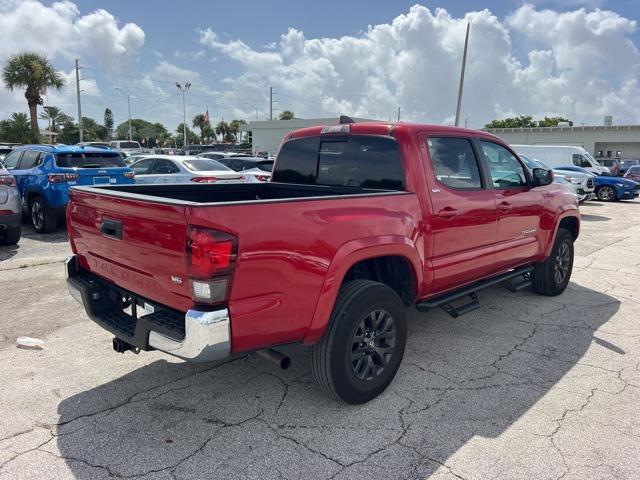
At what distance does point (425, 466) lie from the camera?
2738 millimetres

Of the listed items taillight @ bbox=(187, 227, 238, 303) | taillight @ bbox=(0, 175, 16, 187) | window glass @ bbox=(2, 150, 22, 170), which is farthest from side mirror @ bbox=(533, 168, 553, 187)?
window glass @ bbox=(2, 150, 22, 170)

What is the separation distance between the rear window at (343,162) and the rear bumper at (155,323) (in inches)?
76.5

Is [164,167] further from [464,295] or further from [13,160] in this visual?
[464,295]

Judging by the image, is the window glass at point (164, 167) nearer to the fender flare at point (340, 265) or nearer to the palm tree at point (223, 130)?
the fender flare at point (340, 265)

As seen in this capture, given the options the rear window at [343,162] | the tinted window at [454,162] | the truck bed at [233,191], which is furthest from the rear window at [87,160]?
the tinted window at [454,162]

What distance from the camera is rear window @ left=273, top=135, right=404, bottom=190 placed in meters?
3.91

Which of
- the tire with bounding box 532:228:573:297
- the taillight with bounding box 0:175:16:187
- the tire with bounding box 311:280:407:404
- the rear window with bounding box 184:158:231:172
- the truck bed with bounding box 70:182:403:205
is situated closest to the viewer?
the tire with bounding box 311:280:407:404

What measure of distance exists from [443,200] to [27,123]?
4455cm

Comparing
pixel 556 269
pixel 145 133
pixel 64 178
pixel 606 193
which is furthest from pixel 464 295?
pixel 145 133

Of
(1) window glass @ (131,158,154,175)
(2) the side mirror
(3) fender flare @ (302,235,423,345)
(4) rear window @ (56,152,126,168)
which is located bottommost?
(3) fender flare @ (302,235,423,345)

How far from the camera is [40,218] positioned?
934 centimetres

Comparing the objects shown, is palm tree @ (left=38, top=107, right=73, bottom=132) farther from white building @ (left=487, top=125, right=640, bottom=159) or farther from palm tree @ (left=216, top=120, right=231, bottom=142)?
white building @ (left=487, top=125, right=640, bottom=159)

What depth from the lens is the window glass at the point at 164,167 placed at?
38.7 feet

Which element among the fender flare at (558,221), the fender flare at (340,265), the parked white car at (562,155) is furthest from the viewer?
the parked white car at (562,155)
